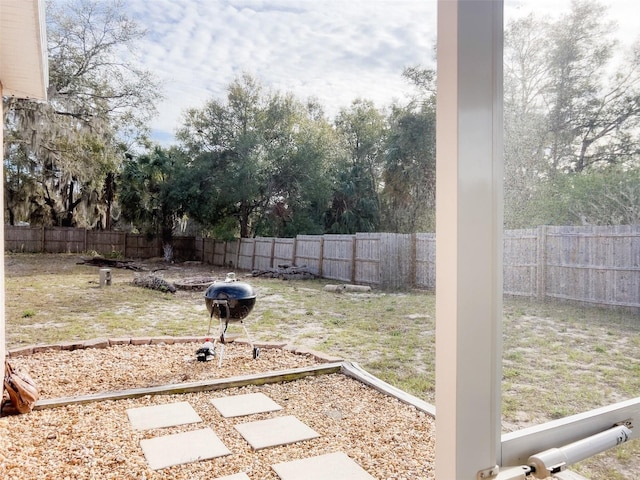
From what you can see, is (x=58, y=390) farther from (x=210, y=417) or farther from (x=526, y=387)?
(x=526, y=387)

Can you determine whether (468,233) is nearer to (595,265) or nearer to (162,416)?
(595,265)

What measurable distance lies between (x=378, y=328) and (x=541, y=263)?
10.1ft

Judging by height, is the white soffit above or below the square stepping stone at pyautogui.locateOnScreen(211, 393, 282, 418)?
above

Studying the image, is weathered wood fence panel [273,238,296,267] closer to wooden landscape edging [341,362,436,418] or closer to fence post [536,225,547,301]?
wooden landscape edging [341,362,436,418]

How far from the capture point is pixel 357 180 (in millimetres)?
6738

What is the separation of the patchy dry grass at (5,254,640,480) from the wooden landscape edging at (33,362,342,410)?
46 cm

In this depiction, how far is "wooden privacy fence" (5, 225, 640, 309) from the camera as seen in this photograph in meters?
0.50

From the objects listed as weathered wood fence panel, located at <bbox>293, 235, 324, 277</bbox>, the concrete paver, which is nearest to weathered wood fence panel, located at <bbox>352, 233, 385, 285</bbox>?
weathered wood fence panel, located at <bbox>293, 235, 324, 277</bbox>

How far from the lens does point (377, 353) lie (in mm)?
2832

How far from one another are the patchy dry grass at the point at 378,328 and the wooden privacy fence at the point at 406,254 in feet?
0.11

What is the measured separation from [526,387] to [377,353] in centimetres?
243

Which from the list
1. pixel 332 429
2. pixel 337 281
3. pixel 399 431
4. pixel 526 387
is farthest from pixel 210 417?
pixel 337 281

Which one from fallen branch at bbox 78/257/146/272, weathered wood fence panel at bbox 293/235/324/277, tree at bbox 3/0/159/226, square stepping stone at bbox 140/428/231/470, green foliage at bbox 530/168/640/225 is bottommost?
square stepping stone at bbox 140/428/231/470

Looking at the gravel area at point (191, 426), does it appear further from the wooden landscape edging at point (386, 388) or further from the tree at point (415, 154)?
the tree at point (415, 154)
